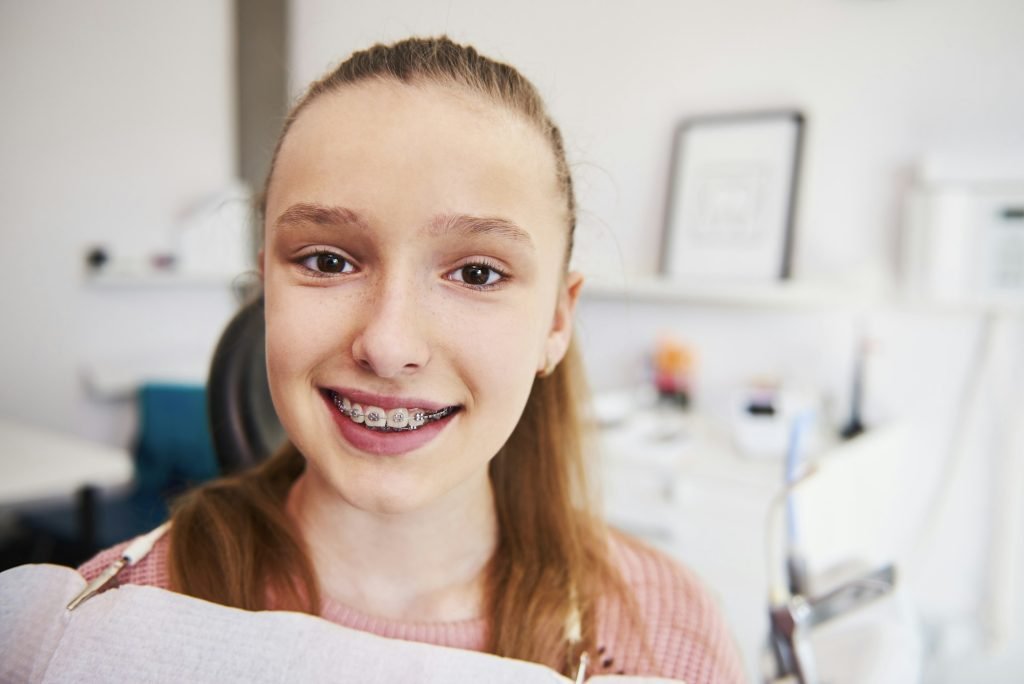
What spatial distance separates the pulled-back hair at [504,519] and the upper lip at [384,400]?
0.14 m

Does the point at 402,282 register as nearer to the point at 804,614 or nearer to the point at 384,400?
the point at 384,400

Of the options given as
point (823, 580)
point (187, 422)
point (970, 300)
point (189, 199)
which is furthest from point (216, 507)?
point (970, 300)

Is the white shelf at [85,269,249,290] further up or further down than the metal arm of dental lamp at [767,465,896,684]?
further up

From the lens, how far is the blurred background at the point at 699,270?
52cm

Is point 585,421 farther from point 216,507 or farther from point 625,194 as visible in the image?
point 625,194

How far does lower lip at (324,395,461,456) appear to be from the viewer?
371mm

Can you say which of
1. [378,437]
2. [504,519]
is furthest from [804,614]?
[378,437]

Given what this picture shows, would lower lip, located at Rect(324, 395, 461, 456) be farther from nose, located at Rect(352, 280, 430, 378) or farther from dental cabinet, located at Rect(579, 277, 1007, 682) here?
dental cabinet, located at Rect(579, 277, 1007, 682)

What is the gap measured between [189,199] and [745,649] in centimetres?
108

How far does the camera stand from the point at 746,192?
1499mm

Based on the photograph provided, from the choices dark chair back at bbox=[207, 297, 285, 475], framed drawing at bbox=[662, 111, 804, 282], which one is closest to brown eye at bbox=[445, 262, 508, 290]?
dark chair back at bbox=[207, 297, 285, 475]

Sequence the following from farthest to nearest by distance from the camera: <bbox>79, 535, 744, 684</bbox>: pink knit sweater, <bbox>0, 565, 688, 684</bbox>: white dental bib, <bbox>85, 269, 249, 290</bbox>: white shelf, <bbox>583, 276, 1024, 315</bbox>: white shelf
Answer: <bbox>583, 276, 1024, 315</bbox>: white shelf → <bbox>85, 269, 249, 290</bbox>: white shelf → <bbox>79, 535, 744, 684</bbox>: pink knit sweater → <bbox>0, 565, 688, 684</bbox>: white dental bib

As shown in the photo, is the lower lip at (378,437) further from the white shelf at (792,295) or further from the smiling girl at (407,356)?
the white shelf at (792,295)

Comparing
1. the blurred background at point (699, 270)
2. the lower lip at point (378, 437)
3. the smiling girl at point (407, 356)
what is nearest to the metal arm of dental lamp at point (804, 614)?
the blurred background at point (699, 270)
